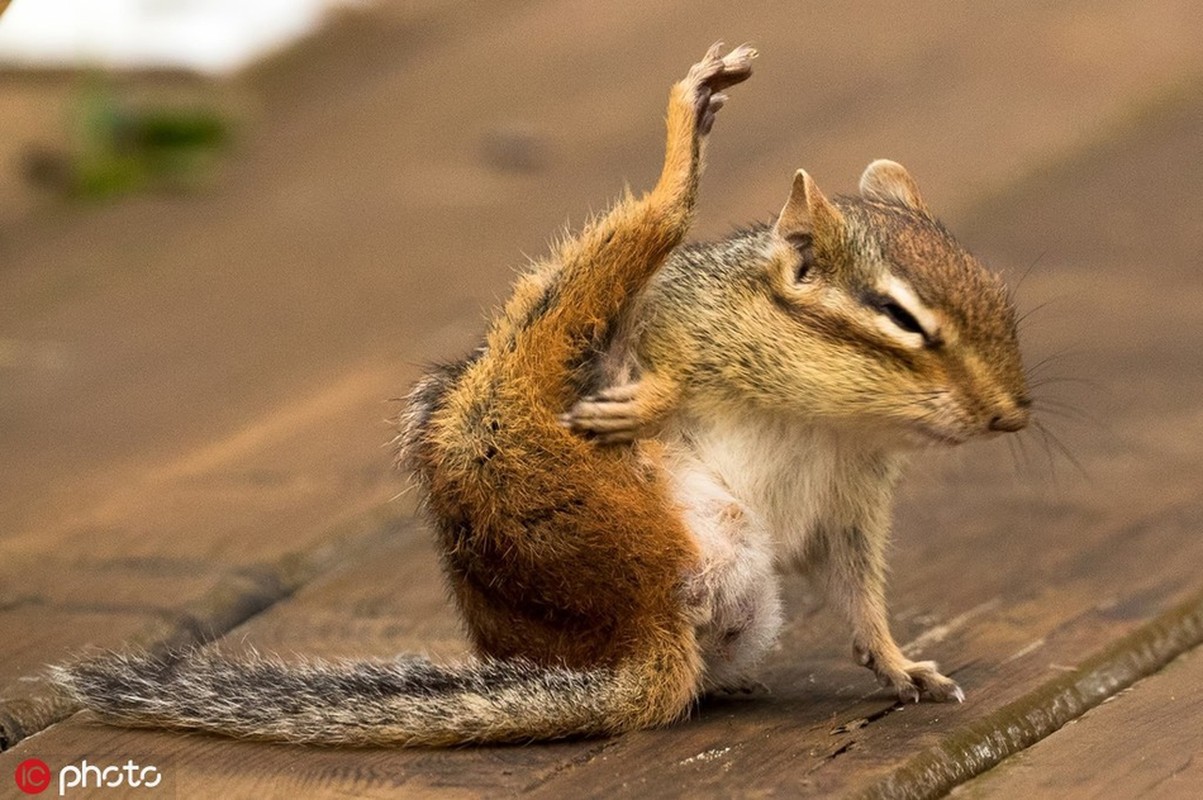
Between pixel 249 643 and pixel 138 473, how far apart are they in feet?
2.37

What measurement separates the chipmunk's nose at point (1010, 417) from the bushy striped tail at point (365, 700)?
1.67ft

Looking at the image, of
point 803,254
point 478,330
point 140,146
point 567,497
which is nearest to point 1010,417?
point 803,254

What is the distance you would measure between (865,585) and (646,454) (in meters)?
0.37

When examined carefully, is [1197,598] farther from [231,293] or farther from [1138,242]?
[231,293]

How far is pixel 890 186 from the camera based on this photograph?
273 centimetres

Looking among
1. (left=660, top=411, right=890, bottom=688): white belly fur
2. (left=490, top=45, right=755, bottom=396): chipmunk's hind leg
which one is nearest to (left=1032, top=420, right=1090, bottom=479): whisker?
(left=660, top=411, right=890, bottom=688): white belly fur

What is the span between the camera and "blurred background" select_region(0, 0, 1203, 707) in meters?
3.20

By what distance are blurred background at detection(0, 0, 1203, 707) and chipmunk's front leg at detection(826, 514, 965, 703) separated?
32 cm

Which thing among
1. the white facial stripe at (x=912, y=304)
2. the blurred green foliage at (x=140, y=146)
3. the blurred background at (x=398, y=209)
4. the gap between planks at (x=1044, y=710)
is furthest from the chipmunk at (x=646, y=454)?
the blurred green foliage at (x=140, y=146)

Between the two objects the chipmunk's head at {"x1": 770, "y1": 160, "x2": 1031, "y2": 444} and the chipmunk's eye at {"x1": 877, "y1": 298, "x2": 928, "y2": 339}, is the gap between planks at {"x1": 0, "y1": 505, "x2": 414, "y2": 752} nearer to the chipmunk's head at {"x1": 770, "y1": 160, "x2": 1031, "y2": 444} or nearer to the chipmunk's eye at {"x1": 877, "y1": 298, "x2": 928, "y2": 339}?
the chipmunk's head at {"x1": 770, "y1": 160, "x2": 1031, "y2": 444}

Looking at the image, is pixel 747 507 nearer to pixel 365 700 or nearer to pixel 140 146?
pixel 365 700

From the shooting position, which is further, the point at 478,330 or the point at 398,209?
the point at 398,209

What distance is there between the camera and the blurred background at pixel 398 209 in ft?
10.5

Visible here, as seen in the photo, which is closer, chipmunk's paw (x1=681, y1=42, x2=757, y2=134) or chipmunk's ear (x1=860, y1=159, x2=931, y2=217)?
chipmunk's paw (x1=681, y1=42, x2=757, y2=134)
